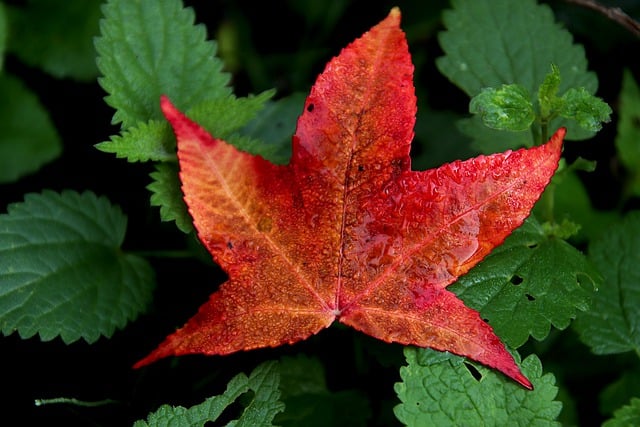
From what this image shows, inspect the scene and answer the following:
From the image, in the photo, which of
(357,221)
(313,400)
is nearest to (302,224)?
(357,221)

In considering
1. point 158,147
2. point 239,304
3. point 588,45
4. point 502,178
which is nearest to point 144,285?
point 158,147

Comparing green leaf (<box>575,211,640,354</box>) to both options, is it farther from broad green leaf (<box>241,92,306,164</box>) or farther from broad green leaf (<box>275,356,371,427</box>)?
broad green leaf (<box>241,92,306,164</box>)

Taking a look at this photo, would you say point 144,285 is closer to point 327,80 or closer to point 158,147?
point 158,147

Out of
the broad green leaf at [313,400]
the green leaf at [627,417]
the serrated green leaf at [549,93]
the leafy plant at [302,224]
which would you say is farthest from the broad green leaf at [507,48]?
the broad green leaf at [313,400]

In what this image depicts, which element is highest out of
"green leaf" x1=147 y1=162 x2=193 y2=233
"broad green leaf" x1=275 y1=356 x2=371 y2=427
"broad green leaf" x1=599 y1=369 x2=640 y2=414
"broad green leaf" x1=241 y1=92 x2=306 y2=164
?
"green leaf" x1=147 y1=162 x2=193 y2=233

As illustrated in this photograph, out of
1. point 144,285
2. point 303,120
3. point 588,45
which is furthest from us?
point 588,45

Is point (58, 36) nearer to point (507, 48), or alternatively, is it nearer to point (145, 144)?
point (145, 144)

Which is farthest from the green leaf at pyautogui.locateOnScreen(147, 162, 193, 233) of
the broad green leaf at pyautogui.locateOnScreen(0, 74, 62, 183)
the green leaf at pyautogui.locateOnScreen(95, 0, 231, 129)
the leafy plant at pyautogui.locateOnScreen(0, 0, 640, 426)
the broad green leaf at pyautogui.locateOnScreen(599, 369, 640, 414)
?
the broad green leaf at pyautogui.locateOnScreen(599, 369, 640, 414)
